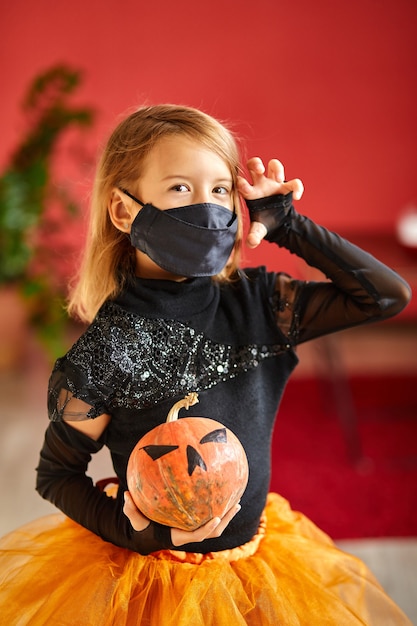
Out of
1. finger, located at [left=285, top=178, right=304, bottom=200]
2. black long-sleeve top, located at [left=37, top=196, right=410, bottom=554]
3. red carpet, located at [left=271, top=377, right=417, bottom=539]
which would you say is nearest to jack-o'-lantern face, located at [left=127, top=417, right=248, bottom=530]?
black long-sleeve top, located at [left=37, top=196, right=410, bottom=554]

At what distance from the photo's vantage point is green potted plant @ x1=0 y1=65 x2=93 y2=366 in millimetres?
3648

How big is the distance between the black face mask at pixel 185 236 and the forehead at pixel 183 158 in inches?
2.3

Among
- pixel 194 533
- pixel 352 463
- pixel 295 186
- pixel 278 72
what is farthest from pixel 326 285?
pixel 278 72

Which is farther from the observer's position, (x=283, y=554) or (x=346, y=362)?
(x=346, y=362)

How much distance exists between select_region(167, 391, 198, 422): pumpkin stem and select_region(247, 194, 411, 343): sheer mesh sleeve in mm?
268

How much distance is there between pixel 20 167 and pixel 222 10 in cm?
153

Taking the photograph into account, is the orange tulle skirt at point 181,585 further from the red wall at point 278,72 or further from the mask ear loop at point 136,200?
the red wall at point 278,72

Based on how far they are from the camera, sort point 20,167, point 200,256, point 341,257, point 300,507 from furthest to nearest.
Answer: point 20,167
point 300,507
point 341,257
point 200,256

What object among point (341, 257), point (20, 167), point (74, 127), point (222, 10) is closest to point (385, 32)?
point (222, 10)

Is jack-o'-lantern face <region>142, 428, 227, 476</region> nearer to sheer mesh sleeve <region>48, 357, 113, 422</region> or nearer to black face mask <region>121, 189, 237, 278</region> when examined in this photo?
sheer mesh sleeve <region>48, 357, 113, 422</region>

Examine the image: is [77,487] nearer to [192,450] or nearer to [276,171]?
[192,450]

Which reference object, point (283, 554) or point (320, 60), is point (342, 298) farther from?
point (320, 60)

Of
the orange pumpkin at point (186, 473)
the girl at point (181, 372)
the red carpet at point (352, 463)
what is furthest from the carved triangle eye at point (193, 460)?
the red carpet at point (352, 463)

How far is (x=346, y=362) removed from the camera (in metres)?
4.14
